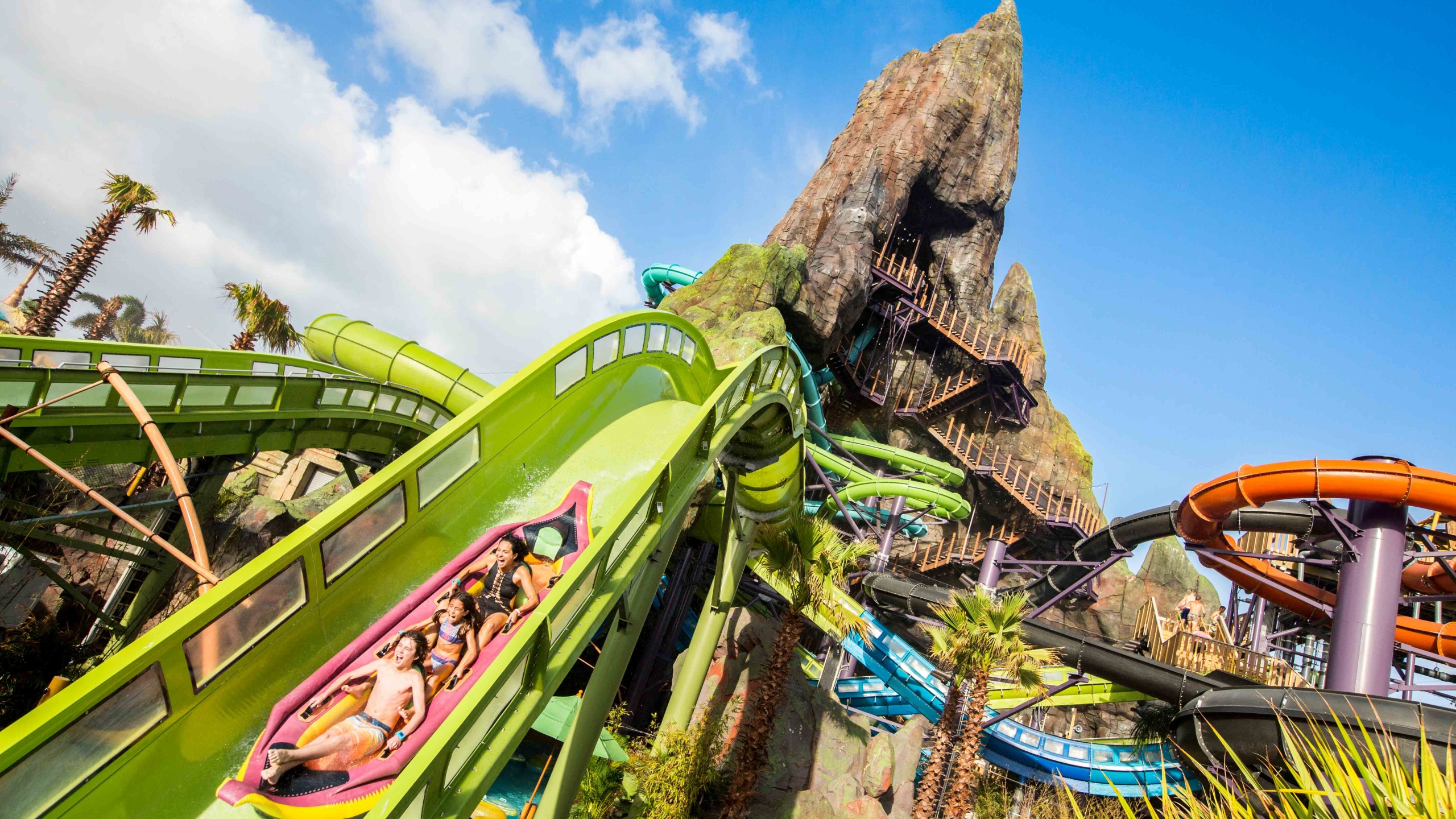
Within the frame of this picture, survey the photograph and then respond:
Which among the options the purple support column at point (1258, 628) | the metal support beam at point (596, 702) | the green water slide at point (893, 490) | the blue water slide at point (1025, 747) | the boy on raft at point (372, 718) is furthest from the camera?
the green water slide at point (893, 490)

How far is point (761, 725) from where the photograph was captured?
9.61m

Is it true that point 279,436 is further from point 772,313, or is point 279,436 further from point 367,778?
point 772,313

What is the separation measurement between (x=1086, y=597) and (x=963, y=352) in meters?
11.1

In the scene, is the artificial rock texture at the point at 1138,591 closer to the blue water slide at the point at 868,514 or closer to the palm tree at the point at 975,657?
the blue water slide at the point at 868,514

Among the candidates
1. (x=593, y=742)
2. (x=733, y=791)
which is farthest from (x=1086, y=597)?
(x=593, y=742)

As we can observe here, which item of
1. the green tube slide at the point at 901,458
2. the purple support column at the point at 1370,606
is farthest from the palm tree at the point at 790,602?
the green tube slide at the point at 901,458

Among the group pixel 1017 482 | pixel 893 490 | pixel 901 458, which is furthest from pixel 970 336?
pixel 893 490

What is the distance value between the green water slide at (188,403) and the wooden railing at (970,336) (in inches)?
944

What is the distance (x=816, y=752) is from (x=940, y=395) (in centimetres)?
2199

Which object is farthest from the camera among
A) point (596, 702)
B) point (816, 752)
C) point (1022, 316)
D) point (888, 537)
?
point (1022, 316)

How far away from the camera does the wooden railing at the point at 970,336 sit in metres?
31.0

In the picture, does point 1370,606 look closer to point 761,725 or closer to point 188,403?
point 761,725

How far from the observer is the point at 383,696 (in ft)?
14.5

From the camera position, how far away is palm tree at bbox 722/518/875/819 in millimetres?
9508
